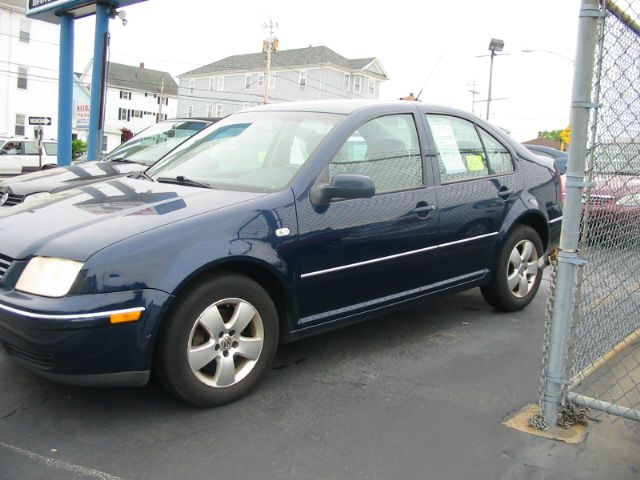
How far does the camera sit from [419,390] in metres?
3.54

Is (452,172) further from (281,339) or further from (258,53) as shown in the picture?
(258,53)

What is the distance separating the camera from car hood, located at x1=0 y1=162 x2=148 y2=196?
5.93m

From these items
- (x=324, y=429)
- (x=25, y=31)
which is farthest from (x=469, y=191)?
(x=25, y=31)

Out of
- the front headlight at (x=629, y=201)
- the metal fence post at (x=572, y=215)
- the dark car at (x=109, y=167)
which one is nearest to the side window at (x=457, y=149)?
the front headlight at (x=629, y=201)

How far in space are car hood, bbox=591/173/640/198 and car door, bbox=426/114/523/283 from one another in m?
1.20

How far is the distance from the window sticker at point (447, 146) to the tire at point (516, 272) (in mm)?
747

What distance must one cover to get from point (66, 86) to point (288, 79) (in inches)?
1754

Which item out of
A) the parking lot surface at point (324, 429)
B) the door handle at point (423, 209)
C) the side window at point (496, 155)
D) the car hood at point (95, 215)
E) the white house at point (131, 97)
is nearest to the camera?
the parking lot surface at point (324, 429)

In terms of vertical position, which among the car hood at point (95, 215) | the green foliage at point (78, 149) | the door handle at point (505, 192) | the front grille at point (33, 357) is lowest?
the front grille at point (33, 357)

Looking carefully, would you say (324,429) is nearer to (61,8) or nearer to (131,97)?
(61,8)

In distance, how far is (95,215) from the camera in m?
3.26

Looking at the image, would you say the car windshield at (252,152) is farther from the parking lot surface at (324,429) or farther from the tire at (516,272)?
the tire at (516,272)

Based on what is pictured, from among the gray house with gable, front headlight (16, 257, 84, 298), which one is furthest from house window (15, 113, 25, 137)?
front headlight (16, 257, 84, 298)

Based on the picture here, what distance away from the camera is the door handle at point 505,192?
15.5 feet
